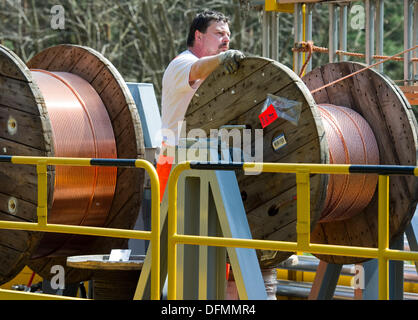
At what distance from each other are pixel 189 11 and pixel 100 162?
1769 centimetres

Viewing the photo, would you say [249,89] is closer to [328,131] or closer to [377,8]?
[328,131]

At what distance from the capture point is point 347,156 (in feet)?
21.4

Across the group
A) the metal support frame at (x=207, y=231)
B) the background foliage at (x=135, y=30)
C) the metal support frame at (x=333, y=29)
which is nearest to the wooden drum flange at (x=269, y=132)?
the metal support frame at (x=207, y=231)

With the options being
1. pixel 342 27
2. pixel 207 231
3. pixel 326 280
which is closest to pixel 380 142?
pixel 326 280

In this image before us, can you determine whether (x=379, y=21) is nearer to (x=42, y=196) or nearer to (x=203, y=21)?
(x=203, y=21)

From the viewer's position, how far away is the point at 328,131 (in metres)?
6.41

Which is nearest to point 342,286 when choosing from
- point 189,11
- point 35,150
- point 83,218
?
point 83,218

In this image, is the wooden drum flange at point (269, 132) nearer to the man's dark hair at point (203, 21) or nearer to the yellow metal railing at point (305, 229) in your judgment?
the man's dark hair at point (203, 21)

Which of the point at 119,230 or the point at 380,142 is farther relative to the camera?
the point at 380,142

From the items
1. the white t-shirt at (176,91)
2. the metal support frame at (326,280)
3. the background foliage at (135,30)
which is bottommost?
the metal support frame at (326,280)

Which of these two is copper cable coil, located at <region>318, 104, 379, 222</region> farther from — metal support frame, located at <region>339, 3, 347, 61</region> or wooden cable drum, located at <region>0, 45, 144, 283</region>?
metal support frame, located at <region>339, 3, 347, 61</region>

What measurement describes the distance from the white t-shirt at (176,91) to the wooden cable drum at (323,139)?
0.72ft

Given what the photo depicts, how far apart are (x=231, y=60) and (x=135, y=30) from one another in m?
17.4

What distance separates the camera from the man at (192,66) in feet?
21.2
